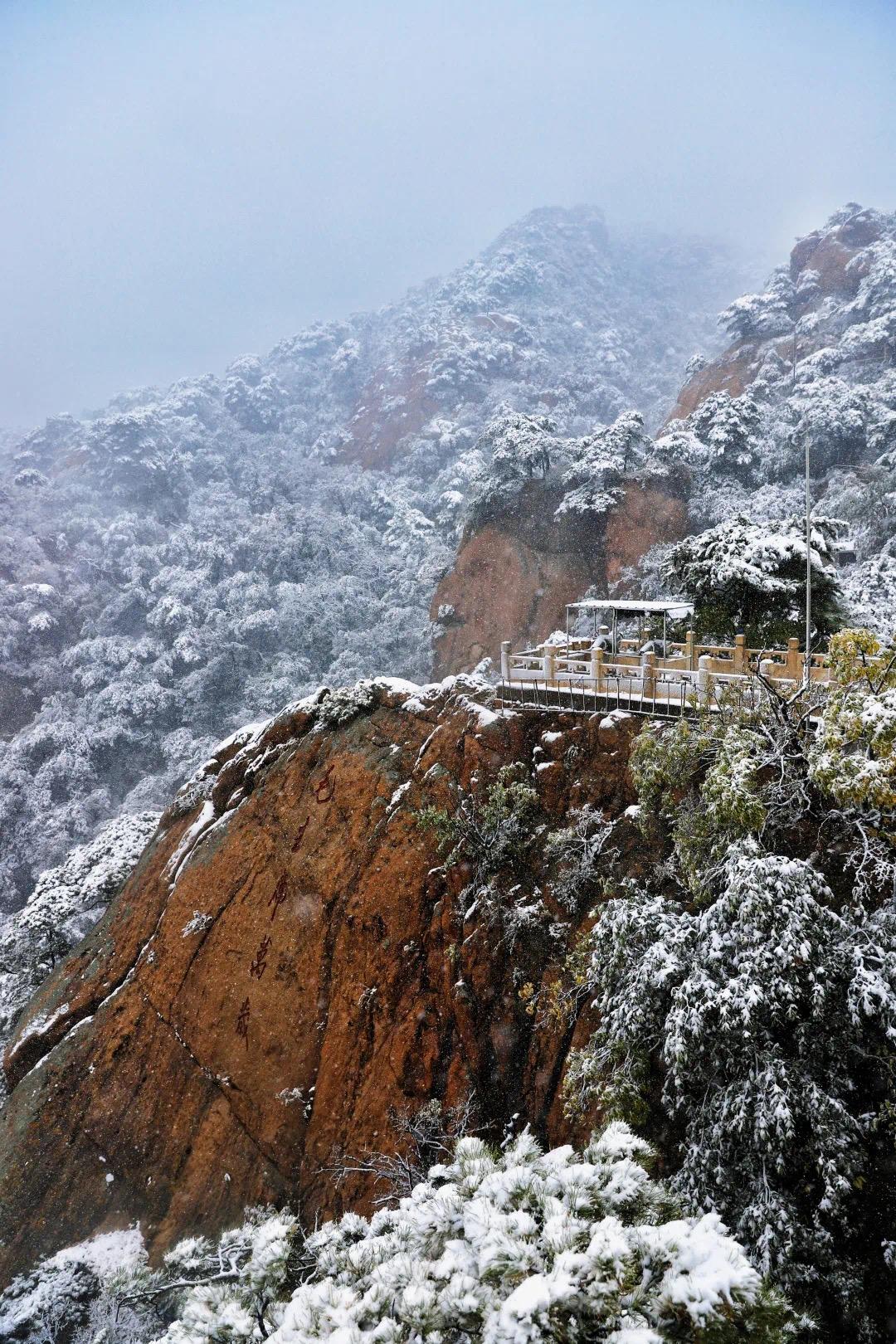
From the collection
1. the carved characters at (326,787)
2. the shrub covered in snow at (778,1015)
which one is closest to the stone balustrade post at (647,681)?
the shrub covered in snow at (778,1015)

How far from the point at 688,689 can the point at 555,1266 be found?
26.0 feet

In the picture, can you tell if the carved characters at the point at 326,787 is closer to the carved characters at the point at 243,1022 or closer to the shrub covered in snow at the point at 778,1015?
the carved characters at the point at 243,1022

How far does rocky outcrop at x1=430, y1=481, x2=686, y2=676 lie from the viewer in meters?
26.3

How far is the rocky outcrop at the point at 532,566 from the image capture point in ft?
86.2

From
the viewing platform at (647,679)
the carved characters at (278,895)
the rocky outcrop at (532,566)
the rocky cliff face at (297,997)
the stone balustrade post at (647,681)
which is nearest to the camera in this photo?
the rocky cliff face at (297,997)

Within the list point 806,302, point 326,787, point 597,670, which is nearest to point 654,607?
point 597,670

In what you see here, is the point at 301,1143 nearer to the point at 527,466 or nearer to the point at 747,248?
the point at 527,466

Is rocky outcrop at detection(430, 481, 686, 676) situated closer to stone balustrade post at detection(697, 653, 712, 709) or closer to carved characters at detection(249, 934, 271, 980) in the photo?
stone balustrade post at detection(697, 653, 712, 709)

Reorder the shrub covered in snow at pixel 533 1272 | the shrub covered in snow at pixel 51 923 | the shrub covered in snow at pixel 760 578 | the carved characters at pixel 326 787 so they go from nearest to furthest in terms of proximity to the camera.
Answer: the shrub covered in snow at pixel 533 1272, the carved characters at pixel 326 787, the shrub covered in snow at pixel 760 578, the shrub covered in snow at pixel 51 923

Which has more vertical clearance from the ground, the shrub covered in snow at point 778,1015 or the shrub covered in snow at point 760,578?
the shrub covered in snow at point 760,578

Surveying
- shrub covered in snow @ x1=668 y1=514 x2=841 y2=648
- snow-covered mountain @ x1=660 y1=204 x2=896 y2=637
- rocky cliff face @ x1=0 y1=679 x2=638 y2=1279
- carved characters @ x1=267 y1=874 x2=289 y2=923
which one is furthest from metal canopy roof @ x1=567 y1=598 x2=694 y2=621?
carved characters @ x1=267 y1=874 x2=289 y2=923

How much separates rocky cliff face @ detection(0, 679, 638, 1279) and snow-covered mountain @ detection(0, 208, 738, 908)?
50.6ft

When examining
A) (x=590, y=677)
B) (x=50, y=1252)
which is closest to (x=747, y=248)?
(x=590, y=677)

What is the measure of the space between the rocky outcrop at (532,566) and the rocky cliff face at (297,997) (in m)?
15.2
